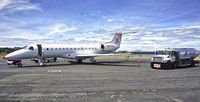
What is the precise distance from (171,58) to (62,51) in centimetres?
1622

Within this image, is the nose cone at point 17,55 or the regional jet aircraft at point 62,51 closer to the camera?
the nose cone at point 17,55

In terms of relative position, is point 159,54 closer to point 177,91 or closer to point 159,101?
point 177,91

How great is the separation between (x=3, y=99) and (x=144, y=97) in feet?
19.1

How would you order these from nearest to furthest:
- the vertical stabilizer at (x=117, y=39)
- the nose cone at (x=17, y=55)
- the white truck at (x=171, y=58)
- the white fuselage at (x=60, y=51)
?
the white truck at (x=171, y=58) < the nose cone at (x=17, y=55) < the white fuselage at (x=60, y=51) < the vertical stabilizer at (x=117, y=39)

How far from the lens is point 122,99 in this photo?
1109 cm

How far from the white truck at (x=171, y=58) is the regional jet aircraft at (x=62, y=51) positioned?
12322mm

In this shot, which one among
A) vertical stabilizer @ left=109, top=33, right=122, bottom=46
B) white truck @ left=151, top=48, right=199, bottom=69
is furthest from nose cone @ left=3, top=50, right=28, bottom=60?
vertical stabilizer @ left=109, top=33, right=122, bottom=46

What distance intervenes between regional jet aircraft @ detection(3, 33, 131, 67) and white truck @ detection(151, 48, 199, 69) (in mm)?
12322

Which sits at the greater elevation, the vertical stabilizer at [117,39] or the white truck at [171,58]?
the vertical stabilizer at [117,39]

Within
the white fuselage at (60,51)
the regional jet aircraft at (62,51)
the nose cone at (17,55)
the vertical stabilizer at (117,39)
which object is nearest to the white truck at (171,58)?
the regional jet aircraft at (62,51)

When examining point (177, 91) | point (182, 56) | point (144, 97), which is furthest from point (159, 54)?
point (144, 97)

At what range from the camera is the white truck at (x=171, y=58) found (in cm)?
→ 2975

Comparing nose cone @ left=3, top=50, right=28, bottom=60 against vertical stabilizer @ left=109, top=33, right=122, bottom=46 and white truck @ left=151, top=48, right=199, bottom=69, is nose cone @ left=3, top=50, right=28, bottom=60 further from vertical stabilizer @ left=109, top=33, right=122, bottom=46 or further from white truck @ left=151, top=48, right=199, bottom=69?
vertical stabilizer @ left=109, top=33, right=122, bottom=46

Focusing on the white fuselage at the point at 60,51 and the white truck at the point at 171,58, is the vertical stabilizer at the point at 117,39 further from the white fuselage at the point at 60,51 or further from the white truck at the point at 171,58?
the white truck at the point at 171,58
